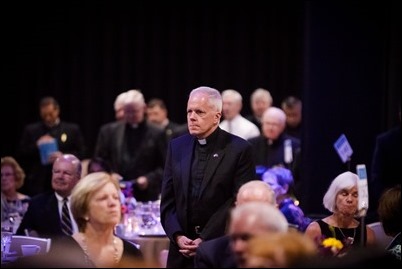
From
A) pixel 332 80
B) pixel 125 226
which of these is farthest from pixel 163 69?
pixel 125 226

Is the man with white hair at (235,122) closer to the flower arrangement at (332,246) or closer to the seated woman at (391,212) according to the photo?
the seated woman at (391,212)

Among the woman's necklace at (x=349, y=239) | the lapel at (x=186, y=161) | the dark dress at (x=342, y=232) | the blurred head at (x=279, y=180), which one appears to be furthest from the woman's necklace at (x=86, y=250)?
the blurred head at (x=279, y=180)

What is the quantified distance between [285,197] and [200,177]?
4.66 ft

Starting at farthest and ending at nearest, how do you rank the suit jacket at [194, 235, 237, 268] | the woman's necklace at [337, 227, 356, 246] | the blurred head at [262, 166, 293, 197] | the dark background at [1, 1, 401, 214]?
1. the dark background at [1, 1, 401, 214]
2. the blurred head at [262, 166, 293, 197]
3. the woman's necklace at [337, 227, 356, 246]
4. the suit jacket at [194, 235, 237, 268]

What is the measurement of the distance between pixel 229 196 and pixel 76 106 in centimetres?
781

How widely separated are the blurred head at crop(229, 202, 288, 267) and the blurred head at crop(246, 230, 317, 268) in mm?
125

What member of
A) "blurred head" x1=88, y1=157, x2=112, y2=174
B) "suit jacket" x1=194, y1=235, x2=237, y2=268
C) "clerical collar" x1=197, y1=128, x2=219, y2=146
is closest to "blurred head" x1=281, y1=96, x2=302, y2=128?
"blurred head" x1=88, y1=157, x2=112, y2=174

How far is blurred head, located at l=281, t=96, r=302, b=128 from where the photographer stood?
451 inches

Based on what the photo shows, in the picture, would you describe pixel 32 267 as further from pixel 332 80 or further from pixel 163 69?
pixel 163 69

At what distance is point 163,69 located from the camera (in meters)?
13.6

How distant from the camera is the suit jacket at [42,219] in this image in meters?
7.05

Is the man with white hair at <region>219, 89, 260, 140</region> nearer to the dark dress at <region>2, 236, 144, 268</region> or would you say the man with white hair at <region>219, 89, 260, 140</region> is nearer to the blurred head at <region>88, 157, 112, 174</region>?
the blurred head at <region>88, 157, 112, 174</region>

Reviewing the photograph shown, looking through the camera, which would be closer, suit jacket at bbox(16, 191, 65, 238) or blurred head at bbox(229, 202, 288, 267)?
blurred head at bbox(229, 202, 288, 267)

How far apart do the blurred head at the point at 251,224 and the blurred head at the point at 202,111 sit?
205 centimetres
